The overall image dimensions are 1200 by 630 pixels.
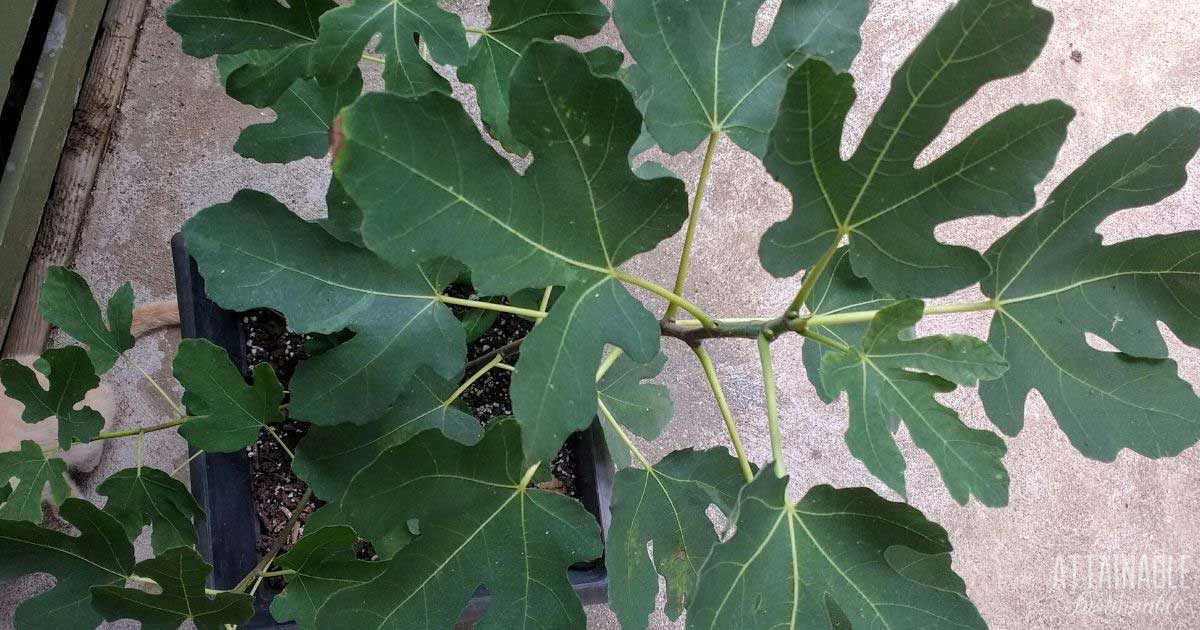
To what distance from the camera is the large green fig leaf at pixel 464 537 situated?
633 millimetres

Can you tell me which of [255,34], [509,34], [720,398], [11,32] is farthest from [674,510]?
[11,32]

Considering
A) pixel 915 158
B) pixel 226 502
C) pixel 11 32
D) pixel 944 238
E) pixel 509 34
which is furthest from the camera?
pixel 944 238

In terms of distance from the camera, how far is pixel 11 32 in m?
1.11

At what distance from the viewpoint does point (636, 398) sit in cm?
100

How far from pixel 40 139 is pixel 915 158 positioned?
3.98ft

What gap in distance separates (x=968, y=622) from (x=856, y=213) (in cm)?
32

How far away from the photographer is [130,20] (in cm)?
132

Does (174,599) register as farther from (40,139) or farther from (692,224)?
(40,139)

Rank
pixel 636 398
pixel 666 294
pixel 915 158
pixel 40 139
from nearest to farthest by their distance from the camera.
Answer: pixel 915 158
pixel 666 294
pixel 636 398
pixel 40 139

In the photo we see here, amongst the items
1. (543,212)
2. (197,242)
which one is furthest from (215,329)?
(543,212)

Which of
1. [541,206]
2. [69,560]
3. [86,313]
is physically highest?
[541,206]

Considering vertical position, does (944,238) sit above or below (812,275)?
below

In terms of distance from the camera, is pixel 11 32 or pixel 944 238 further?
pixel 944 238

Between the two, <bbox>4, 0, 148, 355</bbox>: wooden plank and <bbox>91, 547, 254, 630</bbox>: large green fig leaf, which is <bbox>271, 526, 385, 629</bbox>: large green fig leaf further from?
<bbox>4, 0, 148, 355</bbox>: wooden plank
